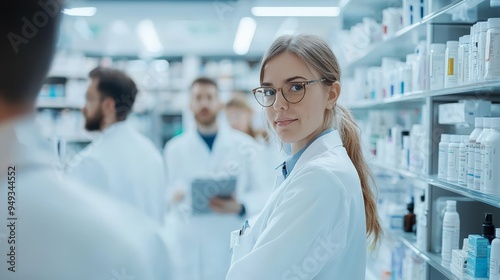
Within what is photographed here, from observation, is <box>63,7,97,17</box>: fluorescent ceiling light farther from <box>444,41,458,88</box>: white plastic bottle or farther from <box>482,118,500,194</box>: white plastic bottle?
<box>482,118,500,194</box>: white plastic bottle

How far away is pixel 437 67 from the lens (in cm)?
200

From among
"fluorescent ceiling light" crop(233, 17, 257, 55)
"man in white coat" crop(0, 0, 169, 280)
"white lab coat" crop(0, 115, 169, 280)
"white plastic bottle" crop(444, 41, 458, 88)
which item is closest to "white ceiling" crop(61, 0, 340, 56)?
"fluorescent ceiling light" crop(233, 17, 257, 55)

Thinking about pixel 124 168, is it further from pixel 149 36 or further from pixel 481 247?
pixel 149 36

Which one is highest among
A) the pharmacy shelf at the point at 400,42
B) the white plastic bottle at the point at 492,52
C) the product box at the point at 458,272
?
the pharmacy shelf at the point at 400,42

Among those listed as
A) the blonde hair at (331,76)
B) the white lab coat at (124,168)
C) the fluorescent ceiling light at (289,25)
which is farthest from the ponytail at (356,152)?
the fluorescent ceiling light at (289,25)

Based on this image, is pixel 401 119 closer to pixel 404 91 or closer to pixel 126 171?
pixel 404 91

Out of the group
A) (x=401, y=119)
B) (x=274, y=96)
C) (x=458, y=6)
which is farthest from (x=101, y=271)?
(x=401, y=119)

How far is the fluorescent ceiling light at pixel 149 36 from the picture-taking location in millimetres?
6375

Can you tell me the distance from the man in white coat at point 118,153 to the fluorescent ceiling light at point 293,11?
82.5 inches

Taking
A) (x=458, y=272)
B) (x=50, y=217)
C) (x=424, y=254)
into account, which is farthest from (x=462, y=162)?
(x=50, y=217)

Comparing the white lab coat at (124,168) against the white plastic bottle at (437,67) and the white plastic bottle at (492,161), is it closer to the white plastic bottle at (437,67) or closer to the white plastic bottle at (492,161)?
the white plastic bottle at (437,67)

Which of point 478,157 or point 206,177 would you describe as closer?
point 478,157

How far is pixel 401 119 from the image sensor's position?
313 cm

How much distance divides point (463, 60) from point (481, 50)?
0.56 ft
